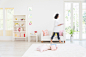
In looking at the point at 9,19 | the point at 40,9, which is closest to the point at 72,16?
the point at 40,9

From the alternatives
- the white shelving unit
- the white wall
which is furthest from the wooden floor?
the white wall

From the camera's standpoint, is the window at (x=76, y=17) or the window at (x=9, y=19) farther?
the window at (x=9, y=19)

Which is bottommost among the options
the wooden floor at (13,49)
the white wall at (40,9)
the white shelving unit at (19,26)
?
the wooden floor at (13,49)

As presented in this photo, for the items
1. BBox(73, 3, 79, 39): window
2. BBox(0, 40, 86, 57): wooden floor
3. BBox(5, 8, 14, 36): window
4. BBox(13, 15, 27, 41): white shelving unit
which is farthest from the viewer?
BBox(5, 8, 14, 36): window

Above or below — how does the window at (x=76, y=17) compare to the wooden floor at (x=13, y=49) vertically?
above

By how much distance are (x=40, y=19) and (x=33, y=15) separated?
49cm

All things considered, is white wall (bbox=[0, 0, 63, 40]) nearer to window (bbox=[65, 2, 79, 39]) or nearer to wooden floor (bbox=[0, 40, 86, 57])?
window (bbox=[65, 2, 79, 39])

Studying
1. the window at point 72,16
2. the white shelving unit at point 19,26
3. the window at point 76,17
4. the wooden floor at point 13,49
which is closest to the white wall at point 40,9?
the white shelving unit at point 19,26

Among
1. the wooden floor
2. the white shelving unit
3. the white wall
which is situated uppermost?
the white wall

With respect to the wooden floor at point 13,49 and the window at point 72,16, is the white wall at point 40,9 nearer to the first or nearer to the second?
the window at point 72,16

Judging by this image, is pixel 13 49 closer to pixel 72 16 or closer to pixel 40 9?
pixel 40 9

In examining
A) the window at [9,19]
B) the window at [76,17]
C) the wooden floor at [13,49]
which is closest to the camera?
the wooden floor at [13,49]

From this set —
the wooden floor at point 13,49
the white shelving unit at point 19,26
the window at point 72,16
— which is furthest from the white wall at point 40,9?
the wooden floor at point 13,49

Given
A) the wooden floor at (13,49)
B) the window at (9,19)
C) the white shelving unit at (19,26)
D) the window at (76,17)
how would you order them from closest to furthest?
the wooden floor at (13,49)
the white shelving unit at (19,26)
the window at (76,17)
the window at (9,19)
